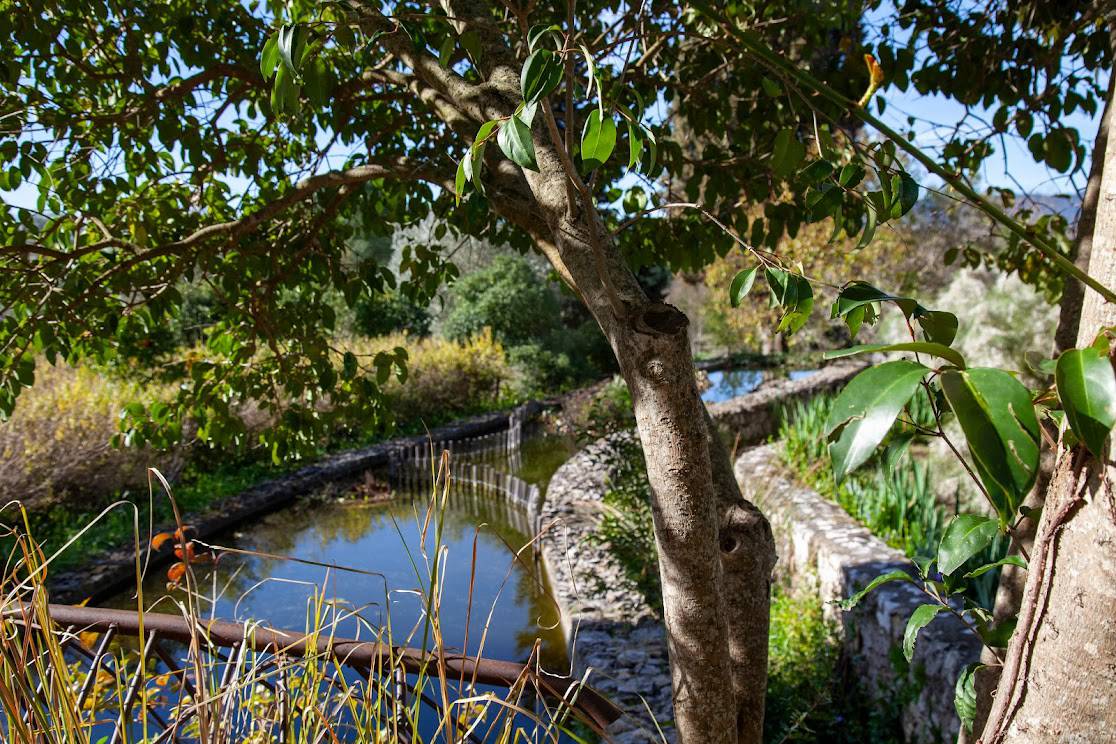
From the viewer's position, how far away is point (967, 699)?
1.32m

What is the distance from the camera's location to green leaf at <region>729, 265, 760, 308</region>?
1.01 metres

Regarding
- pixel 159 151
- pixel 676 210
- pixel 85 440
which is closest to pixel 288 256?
pixel 159 151

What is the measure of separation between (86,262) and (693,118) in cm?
251

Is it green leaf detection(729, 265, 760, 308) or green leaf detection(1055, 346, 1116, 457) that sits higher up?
green leaf detection(729, 265, 760, 308)

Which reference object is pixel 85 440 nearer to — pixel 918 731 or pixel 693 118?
pixel 693 118

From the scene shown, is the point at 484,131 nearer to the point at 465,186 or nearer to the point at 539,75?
the point at 539,75

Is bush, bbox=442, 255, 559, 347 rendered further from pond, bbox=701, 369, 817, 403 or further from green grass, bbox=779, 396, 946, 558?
green grass, bbox=779, 396, 946, 558

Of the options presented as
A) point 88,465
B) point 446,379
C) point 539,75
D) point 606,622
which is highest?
point 446,379

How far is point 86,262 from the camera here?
306cm

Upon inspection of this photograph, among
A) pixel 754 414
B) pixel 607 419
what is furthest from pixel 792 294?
pixel 754 414

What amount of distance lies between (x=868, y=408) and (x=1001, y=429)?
9 centimetres

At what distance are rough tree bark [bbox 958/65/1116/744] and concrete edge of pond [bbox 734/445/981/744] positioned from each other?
1.55m

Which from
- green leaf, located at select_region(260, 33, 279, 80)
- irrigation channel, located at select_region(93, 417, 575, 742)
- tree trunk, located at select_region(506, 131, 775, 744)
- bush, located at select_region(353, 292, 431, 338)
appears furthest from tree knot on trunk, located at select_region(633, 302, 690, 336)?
bush, located at select_region(353, 292, 431, 338)

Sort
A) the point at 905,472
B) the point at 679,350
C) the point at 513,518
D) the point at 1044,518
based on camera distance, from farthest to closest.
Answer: the point at 513,518
the point at 905,472
the point at 679,350
the point at 1044,518
